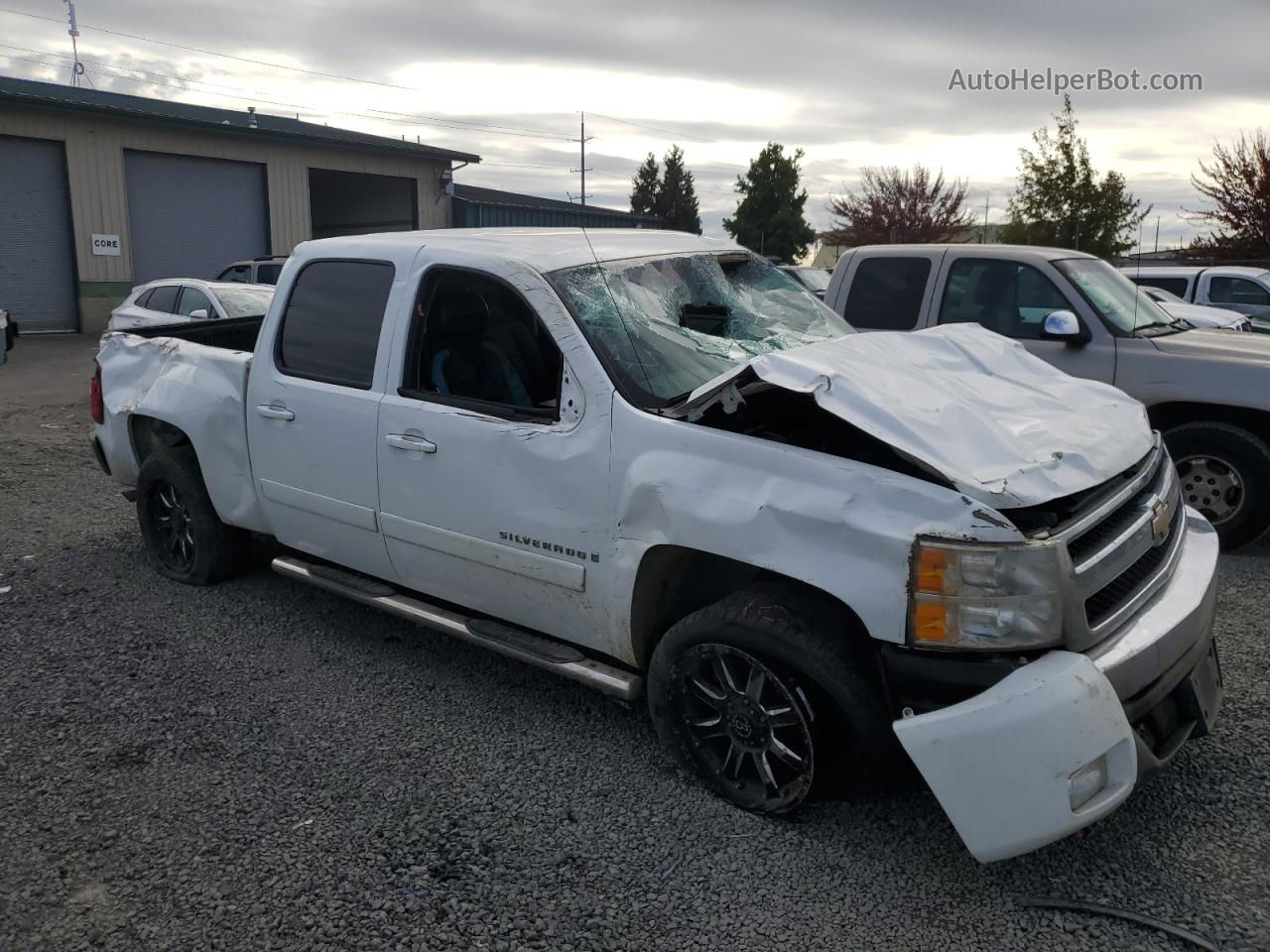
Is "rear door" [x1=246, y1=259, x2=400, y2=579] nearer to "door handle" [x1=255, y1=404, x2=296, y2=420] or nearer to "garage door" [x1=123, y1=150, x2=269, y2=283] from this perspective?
"door handle" [x1=255, y1=404, x2=296, y2=420]

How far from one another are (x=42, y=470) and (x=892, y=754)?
815 cm

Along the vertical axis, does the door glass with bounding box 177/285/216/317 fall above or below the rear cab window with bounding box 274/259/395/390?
below

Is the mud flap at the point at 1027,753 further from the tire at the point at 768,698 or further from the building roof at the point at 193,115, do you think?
the building roof at the point at 193,115

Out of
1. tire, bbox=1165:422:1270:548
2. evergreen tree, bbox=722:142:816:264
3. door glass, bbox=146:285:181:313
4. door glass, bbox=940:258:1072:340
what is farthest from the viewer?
evergreen tree, bbox=722:142:816:264

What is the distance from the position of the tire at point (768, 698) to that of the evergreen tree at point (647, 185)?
5679 centimetres

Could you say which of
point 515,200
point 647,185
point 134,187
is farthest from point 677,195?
point 134,187

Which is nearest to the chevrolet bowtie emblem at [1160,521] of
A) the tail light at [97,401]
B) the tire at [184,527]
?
the tire at [184,527]

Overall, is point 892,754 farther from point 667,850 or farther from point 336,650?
point 336,650

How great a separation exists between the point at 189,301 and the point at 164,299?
817 millimetres

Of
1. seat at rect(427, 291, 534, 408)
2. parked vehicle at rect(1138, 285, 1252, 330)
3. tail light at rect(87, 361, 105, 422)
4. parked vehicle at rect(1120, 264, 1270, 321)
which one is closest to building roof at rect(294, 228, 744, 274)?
seat at rect(427, 291, 534, 408)

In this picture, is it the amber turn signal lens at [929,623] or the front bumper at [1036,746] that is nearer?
the front bumper at [1036,746]

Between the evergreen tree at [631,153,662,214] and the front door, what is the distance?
55684 millimetres

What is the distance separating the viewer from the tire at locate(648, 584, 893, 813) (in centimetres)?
293

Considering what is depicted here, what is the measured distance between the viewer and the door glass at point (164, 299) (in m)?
13.2
